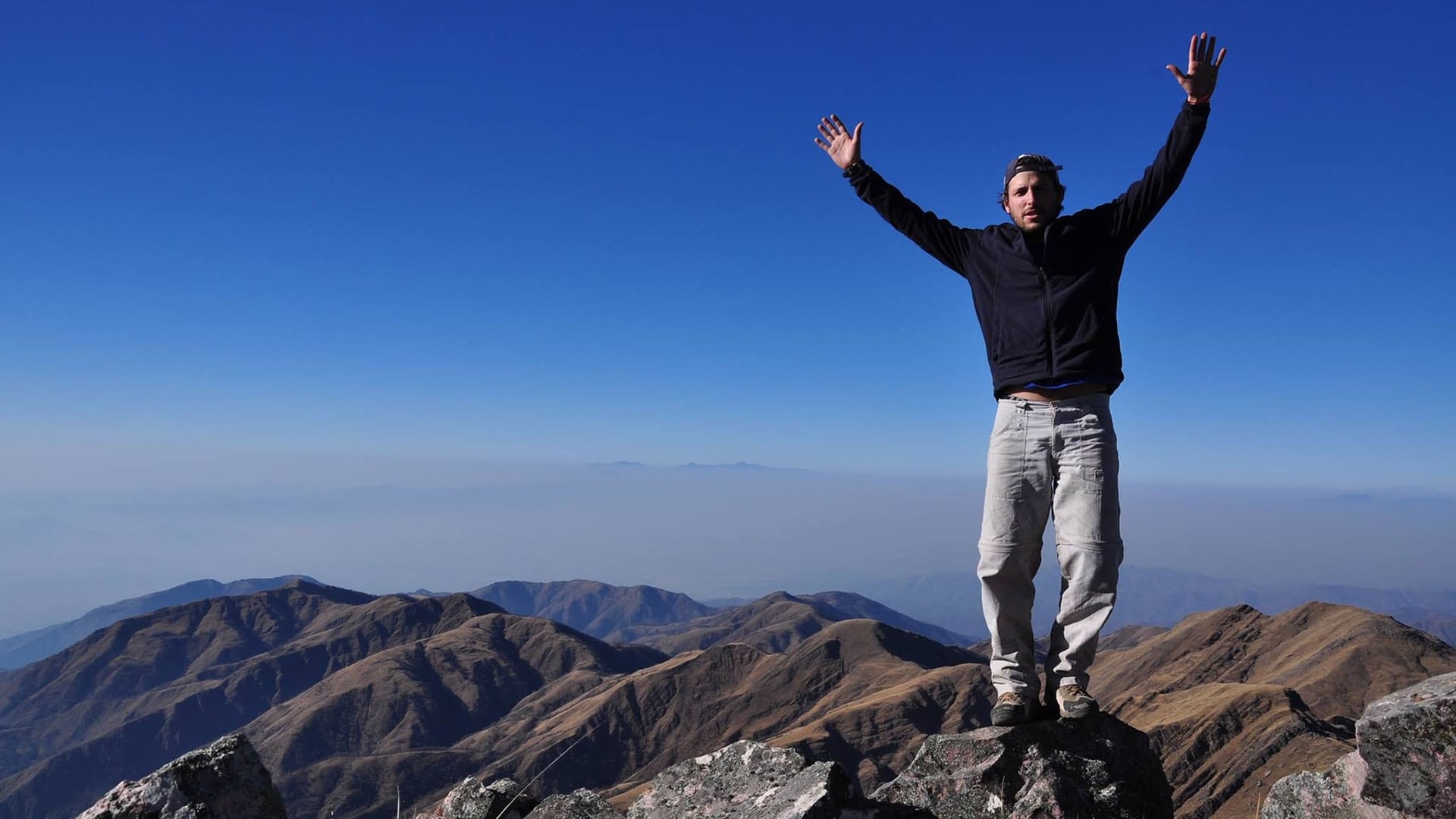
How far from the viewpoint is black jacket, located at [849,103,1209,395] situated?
526cm

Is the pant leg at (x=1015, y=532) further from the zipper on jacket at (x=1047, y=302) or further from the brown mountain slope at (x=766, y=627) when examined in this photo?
the brown mountain slope at (x=766, y=627)

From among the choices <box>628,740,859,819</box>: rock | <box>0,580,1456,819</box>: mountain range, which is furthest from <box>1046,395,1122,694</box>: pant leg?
<box>0,580,1456,819</box>: mountain range

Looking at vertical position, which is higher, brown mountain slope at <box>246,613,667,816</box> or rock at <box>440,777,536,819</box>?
rock at <box>440,777,536,819</box>

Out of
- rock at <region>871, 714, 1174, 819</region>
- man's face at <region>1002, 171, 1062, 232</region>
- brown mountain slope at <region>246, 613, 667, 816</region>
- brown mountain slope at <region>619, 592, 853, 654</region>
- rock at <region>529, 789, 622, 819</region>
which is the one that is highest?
man's face at <region>1002, 171, 1062, 232</region>

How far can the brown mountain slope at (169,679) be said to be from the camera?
116 metres

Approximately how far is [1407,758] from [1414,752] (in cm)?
4

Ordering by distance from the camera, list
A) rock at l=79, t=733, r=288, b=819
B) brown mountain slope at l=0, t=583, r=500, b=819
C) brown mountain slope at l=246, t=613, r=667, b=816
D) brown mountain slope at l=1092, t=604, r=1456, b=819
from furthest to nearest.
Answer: brown mountain slope at l=0, t=583, r=500, b=819
brown mountain slope at l=246, t=613, r=667, b=816
brown mountain slope at l=1092, t=604, r=1456, b=819
rock at l=79, t=733, r=288, b=819

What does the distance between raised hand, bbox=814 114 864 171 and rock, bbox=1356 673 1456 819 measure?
453cm

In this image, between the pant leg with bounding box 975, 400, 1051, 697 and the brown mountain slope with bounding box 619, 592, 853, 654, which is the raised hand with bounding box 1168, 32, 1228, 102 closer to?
the pant leg with bounding box 975, 400, 1051, 697

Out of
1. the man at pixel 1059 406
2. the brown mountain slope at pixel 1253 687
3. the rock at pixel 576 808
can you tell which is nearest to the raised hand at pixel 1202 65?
the man at pixel 1059 406

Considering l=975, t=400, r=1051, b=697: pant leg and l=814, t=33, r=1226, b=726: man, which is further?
l=975, t=400, r=1051, b=697: pant leg

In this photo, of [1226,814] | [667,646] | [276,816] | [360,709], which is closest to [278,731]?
[360,709]

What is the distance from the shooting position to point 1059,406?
5.26 m

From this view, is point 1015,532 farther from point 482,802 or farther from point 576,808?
point 482,802
